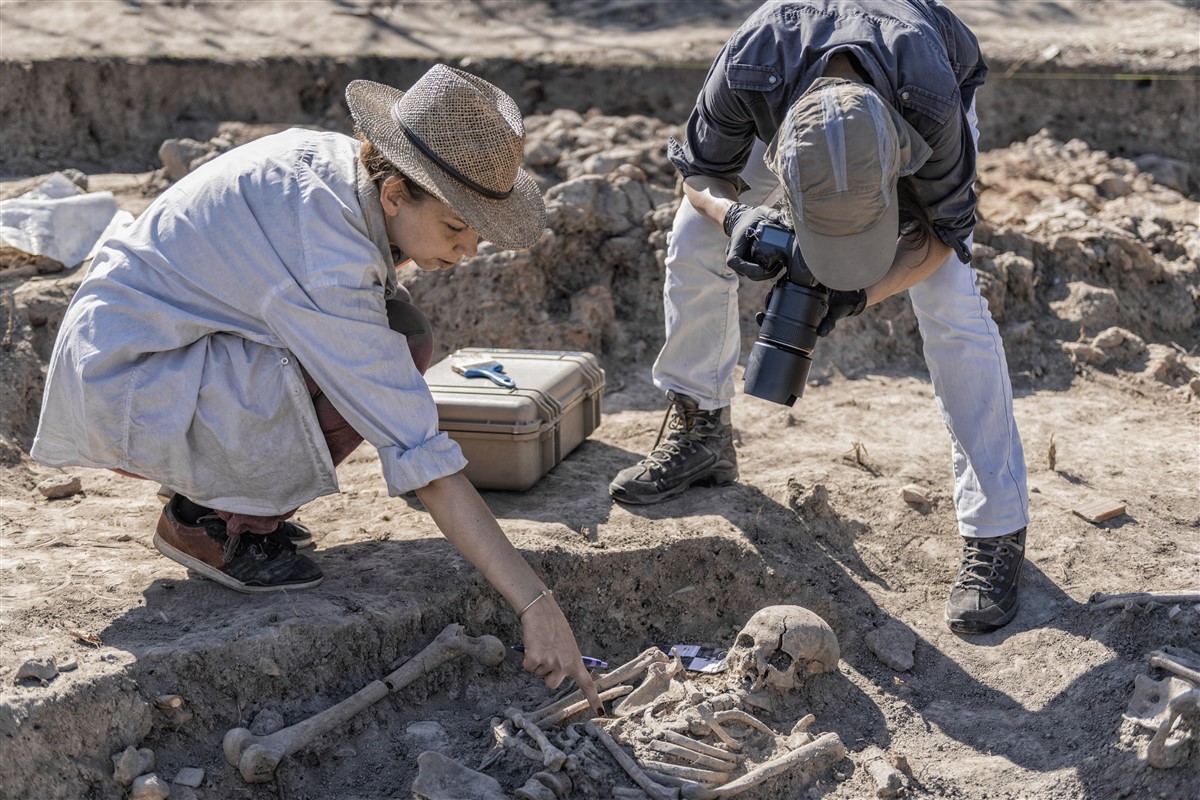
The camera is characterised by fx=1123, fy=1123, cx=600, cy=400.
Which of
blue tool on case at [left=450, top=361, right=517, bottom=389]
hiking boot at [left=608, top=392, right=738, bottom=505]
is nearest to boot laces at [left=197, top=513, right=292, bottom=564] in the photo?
blue tool on case at [left=450, top=361, right=517, bottom=389]

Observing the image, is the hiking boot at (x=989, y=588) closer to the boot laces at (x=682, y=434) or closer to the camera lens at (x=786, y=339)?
the camera lens at (x=786, y=339)

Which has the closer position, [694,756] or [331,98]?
[694,756]

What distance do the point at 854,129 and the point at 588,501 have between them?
1.87 meters

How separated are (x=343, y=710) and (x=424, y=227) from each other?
131cm

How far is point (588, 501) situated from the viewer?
4.09 m

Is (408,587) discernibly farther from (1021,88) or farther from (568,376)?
(1021,88)

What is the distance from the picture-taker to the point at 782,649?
10.5 ft

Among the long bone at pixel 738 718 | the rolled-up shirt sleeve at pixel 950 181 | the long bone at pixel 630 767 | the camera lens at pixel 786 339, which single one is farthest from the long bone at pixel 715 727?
the rolled-up shirt sleeve at pixel 950 181

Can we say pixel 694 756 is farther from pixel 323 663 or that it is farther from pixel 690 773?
pixel 323 663

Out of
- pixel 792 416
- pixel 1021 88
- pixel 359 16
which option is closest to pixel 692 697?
pixel 792 416

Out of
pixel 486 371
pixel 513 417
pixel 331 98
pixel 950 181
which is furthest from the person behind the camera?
pixel 331 98

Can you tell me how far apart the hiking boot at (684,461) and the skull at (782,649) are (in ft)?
2.81

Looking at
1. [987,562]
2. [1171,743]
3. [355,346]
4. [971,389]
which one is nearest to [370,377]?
[355,346]

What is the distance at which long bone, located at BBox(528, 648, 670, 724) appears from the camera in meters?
3.09
